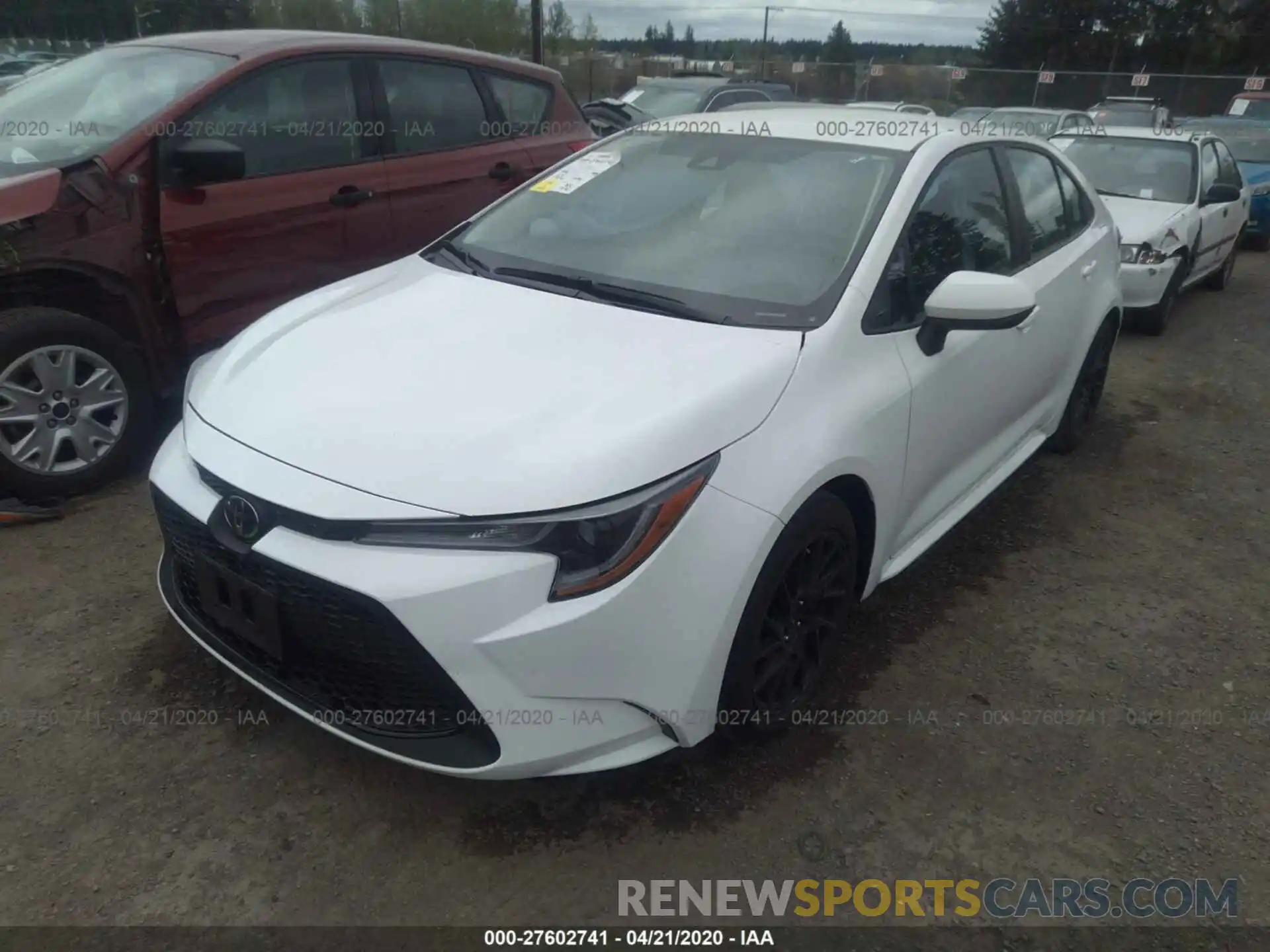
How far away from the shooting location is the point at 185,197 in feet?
12.3

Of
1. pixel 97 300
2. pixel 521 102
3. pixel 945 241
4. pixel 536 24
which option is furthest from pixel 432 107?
pixel 536 24

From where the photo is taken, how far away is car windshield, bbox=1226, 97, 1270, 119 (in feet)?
55.4

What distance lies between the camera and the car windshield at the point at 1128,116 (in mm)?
16469

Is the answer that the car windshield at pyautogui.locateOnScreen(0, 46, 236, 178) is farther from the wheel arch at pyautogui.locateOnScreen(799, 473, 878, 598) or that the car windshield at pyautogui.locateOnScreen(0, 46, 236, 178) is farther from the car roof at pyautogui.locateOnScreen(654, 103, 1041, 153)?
the wheel arch at pyautogui.locateOnScreen(799, 473, 878, 598)

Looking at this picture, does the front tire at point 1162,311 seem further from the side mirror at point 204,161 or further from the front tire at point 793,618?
the side mirror at point 204,161

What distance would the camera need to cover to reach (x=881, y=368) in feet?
8.39

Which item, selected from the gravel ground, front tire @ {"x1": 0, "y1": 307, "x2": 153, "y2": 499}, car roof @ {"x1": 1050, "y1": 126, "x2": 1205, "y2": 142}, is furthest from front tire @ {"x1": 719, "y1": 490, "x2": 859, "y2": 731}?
car roof @ {"x1": 1050, "y1": 126, "x2": 1205, "y2": 142}

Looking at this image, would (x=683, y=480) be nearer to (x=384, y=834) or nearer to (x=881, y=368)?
(x=881, y=368)

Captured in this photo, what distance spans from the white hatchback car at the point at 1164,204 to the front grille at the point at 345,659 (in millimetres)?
6233

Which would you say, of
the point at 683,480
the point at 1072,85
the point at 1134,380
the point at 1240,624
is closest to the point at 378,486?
the point at 683,480

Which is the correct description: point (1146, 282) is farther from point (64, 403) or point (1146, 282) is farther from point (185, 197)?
point (64, 403)

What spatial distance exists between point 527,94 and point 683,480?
157 inches

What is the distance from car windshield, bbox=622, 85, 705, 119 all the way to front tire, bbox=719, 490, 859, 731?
11281mm

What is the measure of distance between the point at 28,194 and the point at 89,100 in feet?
2.99
